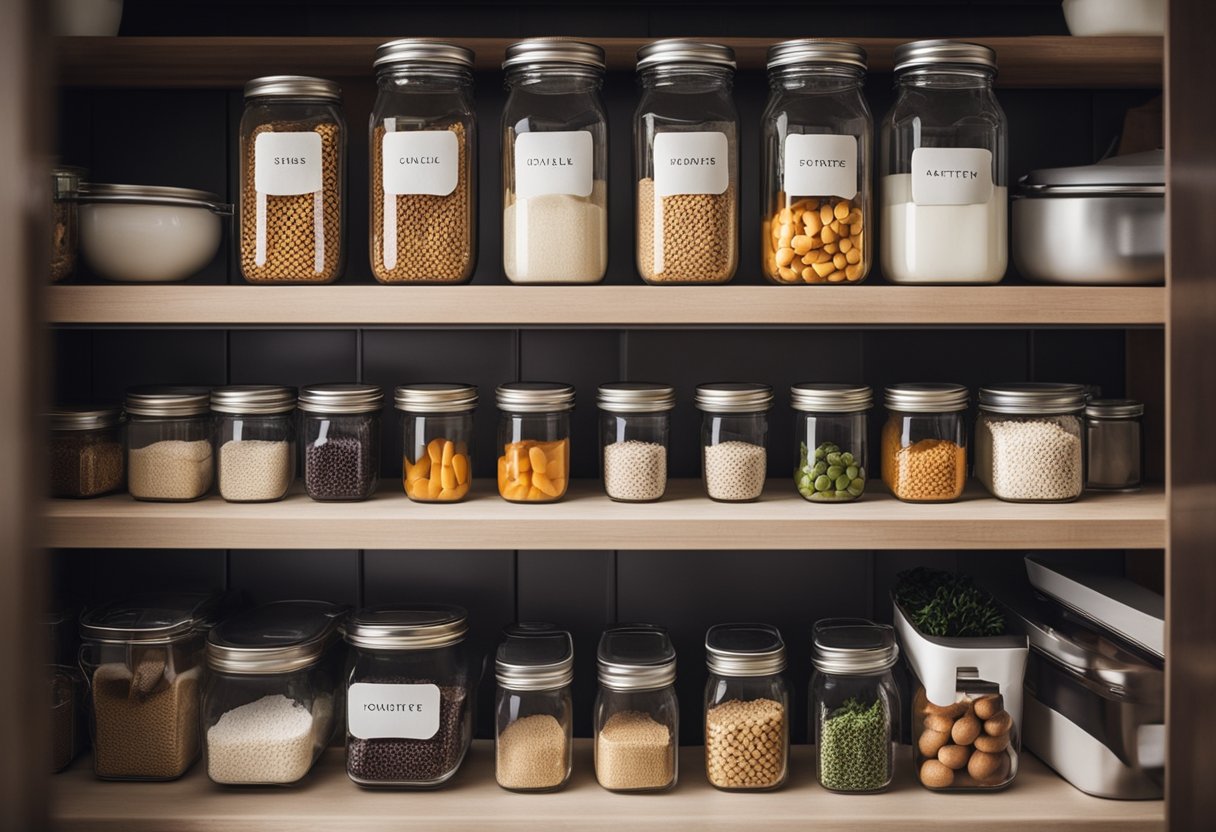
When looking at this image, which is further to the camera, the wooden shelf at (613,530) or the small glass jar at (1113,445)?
the small glass jar at (1113,445)

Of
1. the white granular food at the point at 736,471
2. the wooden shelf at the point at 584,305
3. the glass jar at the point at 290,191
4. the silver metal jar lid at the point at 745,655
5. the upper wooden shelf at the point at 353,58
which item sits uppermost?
the upper wooden shelf at the point at 353,58

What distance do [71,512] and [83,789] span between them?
0.34 metres

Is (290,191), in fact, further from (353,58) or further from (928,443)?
(928,443)

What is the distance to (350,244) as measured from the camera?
1.40 m

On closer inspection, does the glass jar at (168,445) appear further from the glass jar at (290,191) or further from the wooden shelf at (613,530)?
the glass jar at (290,191)

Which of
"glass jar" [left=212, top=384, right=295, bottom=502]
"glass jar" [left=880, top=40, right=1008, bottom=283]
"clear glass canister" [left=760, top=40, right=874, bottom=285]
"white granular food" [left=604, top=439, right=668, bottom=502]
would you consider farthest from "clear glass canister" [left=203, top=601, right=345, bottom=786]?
"glass jar" [left=880, top=40, right=1008, bottom=283]

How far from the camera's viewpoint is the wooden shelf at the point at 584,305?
112 centimetres

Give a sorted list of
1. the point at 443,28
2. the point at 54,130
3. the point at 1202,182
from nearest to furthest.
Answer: the point at 54,130 < the point at 1202,182 < the point at 443,28

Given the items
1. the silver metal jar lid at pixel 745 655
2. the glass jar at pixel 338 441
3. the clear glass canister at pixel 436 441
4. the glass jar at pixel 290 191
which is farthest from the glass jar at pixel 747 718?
the glass jar at pixel 290 191

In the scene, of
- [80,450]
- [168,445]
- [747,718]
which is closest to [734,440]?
[747,718]

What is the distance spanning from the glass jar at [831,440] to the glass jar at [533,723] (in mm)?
375

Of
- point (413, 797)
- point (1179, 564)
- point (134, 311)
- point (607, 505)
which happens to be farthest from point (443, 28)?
point (1179, 564)

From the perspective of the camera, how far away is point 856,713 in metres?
1.17

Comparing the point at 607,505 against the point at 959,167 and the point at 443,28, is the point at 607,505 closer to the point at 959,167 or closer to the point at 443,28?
the point at 959,167
